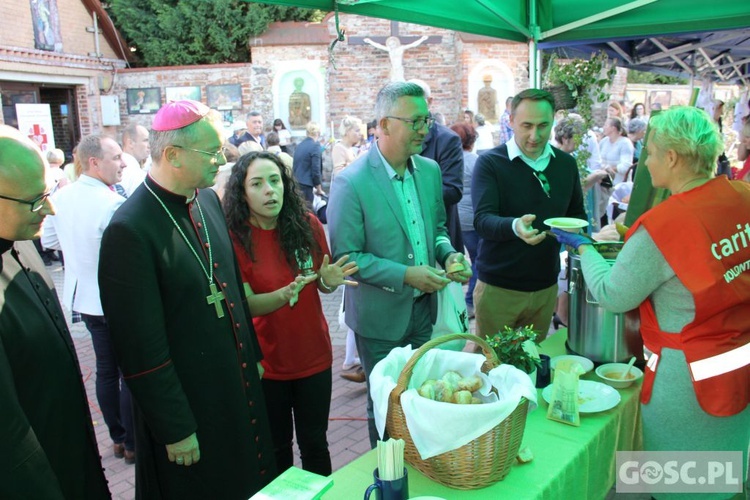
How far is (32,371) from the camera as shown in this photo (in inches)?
63.6

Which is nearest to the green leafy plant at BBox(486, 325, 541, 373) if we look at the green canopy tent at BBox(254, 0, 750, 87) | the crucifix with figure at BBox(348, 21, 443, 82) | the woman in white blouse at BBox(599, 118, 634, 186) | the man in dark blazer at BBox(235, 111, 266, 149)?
the green canopy tent at BBox(254, 0, 750, 87)

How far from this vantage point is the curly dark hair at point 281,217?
8.48 feet

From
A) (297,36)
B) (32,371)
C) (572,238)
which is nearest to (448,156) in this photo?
(572,238)

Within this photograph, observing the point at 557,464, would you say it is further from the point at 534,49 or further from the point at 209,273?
the point at 534,49

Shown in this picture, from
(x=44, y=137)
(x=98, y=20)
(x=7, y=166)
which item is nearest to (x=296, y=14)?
A: (x=98, y=20)

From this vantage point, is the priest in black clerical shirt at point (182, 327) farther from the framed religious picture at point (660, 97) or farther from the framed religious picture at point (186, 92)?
the framed religious picture at point (660, 97)

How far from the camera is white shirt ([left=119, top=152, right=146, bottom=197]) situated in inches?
193

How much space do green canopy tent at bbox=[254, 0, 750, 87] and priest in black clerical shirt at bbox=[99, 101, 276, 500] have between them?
231 cm

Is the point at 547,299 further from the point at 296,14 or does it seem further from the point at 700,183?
the point at 296,14

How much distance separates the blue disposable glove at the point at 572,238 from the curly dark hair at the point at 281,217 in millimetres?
1147

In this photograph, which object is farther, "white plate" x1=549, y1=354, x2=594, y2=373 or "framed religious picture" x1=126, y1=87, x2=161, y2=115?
"framed religious picture" x1=126, y1=87, x2=161, y2=115

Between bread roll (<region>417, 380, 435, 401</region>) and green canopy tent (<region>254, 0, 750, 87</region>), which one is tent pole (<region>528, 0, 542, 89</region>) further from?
bread roll (<region>417, 380, 435, 401</region>)

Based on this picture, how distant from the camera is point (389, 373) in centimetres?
190

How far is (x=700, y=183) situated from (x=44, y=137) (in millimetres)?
14213
